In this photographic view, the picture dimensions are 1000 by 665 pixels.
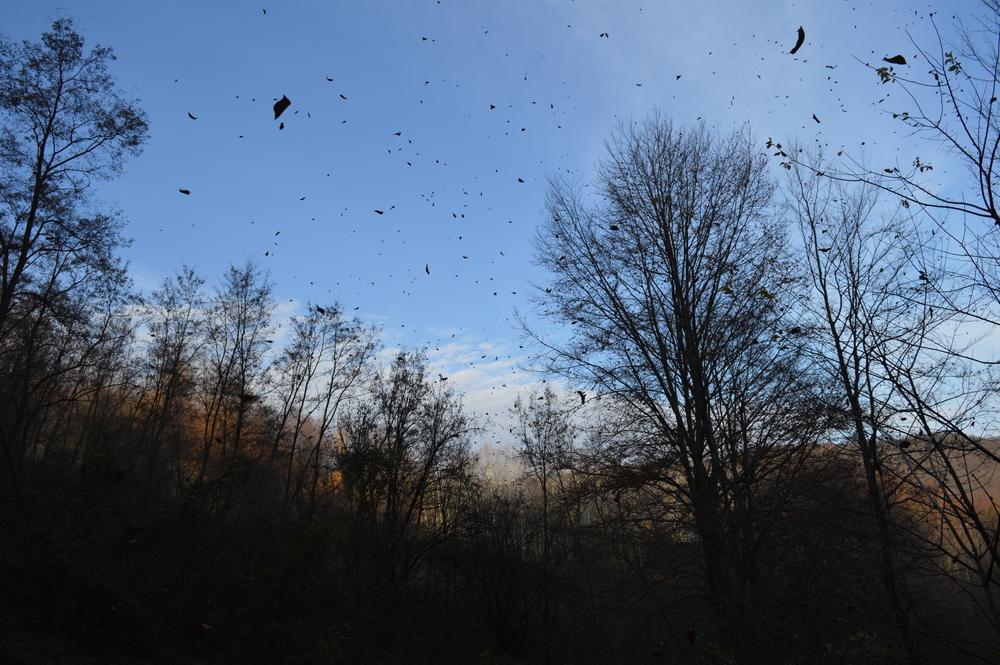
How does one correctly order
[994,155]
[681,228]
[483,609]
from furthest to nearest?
[483,609] < [681,228] < [994,155]

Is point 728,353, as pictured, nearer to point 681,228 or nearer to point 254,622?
point 681,228

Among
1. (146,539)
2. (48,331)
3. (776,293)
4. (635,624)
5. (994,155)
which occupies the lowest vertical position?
(635,624)

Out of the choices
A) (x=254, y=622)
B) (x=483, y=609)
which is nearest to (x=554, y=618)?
(x=483, y=609)

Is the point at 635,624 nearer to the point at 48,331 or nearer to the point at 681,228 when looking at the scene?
the point at 681,228

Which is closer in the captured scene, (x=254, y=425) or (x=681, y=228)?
(x=681, y=228)

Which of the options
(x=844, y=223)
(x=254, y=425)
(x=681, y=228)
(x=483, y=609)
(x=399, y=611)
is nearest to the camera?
(x=681, y=228)

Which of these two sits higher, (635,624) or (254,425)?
(254,425)

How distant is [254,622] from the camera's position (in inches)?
627

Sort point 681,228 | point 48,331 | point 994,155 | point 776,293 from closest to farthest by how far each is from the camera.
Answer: point 994,155 < point 776,293 < point 681,228 < point 48,331

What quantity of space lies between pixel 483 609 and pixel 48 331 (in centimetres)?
1960

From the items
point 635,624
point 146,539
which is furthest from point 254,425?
point 635,624

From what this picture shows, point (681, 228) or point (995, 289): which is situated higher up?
point (681, 228)

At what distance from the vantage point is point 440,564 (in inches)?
887

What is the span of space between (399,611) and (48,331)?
1453 cm
